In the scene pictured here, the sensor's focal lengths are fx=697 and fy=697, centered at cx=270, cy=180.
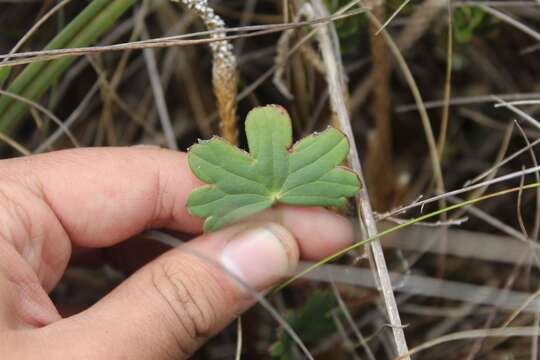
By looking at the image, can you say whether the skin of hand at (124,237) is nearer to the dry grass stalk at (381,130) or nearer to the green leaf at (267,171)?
the green leaf at (267,171)

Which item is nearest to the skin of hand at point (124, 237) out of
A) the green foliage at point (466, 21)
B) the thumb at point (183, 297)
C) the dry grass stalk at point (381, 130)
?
the thumb at point (183, 297)

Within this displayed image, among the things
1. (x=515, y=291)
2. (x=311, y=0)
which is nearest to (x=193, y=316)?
(x=311, y=0)

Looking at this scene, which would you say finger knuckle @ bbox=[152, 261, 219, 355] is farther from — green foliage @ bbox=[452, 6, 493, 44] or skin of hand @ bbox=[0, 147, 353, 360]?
green foliage @ bbox=[452, 6, 493, 44]

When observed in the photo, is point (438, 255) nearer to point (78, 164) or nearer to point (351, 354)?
point (351, 354)

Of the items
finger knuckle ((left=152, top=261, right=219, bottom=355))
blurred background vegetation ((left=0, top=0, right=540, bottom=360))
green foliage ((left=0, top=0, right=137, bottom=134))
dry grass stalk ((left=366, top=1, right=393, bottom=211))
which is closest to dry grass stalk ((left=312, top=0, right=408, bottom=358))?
blurred background vegetation ((left=0, top=0, right=540, bottom=360))

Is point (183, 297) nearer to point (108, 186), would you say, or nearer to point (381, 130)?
point (108, 186)
